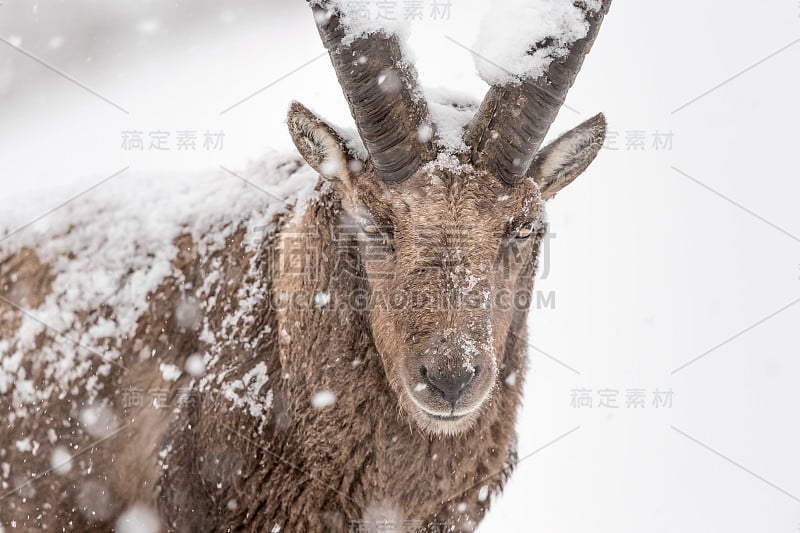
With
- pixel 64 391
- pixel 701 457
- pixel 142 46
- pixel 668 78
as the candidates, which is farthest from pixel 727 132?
pixel 142 46

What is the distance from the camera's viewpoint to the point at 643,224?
1310 cm

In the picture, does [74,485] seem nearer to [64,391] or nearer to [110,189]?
[64,391]

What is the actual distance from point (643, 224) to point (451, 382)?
1022 cm

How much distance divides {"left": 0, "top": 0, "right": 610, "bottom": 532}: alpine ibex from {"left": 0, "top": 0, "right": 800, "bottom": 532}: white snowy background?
1.21m

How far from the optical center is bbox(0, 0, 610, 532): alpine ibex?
166 inches

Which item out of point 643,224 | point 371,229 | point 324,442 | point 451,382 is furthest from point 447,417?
point 643,224

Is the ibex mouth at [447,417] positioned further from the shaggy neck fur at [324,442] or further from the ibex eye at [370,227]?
the ibex eye at [370,227]

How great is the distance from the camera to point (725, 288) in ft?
40.3

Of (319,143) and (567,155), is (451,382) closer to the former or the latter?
(319,143)

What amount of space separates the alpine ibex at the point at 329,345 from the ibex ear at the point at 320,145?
0.01 m

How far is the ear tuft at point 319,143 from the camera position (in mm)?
4457

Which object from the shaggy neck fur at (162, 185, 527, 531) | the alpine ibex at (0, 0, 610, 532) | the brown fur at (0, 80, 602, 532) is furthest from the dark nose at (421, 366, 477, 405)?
the shaggy neck fur at (162, 185, 527, 531)

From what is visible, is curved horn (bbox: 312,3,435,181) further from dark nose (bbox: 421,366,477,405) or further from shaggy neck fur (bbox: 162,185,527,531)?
dark nose (bbox: 421,366,477,405)

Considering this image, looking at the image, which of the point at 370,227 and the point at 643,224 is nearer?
the point at 370,227
